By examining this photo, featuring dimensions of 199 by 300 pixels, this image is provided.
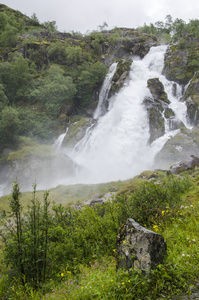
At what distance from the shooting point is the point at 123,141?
78.5ft

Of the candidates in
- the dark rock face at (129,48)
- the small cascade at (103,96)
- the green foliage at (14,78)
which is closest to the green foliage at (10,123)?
the green foliage at (14,78)

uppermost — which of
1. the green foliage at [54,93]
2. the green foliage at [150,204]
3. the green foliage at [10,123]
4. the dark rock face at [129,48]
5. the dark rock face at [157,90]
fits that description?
the dark rock face at [129,48]

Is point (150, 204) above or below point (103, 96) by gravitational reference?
below

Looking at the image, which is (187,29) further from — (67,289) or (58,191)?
(67,289)

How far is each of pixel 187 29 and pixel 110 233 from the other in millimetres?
64269

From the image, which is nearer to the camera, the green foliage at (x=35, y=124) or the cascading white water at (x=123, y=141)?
the cascading white water at (x=123, y=141)

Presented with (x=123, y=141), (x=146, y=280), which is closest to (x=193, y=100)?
(x=123, y=141)

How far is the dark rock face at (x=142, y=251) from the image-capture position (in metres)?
2.59

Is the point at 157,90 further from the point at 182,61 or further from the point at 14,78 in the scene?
the point at 14,78

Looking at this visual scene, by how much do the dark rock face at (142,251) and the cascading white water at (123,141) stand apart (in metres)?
17.5

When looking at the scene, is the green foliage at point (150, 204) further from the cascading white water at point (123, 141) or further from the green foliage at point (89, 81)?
the green foliage at point (89, 81)

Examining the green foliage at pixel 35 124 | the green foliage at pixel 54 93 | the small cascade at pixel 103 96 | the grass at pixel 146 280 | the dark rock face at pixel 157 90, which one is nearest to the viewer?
the grass at pixel 146 280

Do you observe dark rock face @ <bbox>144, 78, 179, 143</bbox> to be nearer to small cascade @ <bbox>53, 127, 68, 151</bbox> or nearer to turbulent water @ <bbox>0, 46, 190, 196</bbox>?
turbulent water @ <bbox>0, 46, 190, 196</bbox>

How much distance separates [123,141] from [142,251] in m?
21.5
